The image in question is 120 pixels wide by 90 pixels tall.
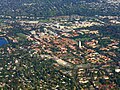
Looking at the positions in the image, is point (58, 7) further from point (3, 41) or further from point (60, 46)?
point (60, 46)

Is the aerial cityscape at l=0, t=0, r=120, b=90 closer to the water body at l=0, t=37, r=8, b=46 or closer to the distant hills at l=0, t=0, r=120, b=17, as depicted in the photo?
the distant hills at l=0, t=0, r=120, b=17

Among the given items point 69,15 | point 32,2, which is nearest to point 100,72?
point 69,15

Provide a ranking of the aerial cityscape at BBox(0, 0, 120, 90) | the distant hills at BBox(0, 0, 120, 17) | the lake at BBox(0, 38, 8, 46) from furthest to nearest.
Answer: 1. the distant hills at BBox(0, 0, 120, 17)
2. the lake at BBox(0, 38, 8, 46)
3. the aerial cityscape at BBox(0, 0, 120, 90)

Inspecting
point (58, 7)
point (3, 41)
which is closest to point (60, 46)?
point (3, 41)

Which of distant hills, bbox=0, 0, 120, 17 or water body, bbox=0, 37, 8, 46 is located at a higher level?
water body, bbox=0, 37, 8, 46

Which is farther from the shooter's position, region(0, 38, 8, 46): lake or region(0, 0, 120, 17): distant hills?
region(0, 0, 120, 17): distant hills

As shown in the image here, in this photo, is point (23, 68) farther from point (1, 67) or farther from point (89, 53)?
point (89, 53)

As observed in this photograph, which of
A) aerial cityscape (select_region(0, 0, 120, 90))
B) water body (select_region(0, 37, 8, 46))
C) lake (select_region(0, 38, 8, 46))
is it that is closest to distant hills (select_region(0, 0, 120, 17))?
aerial cityscape (select_region(0, 0, 120, 90))

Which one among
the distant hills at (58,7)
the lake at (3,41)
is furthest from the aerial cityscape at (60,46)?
the lake at (3,41)
